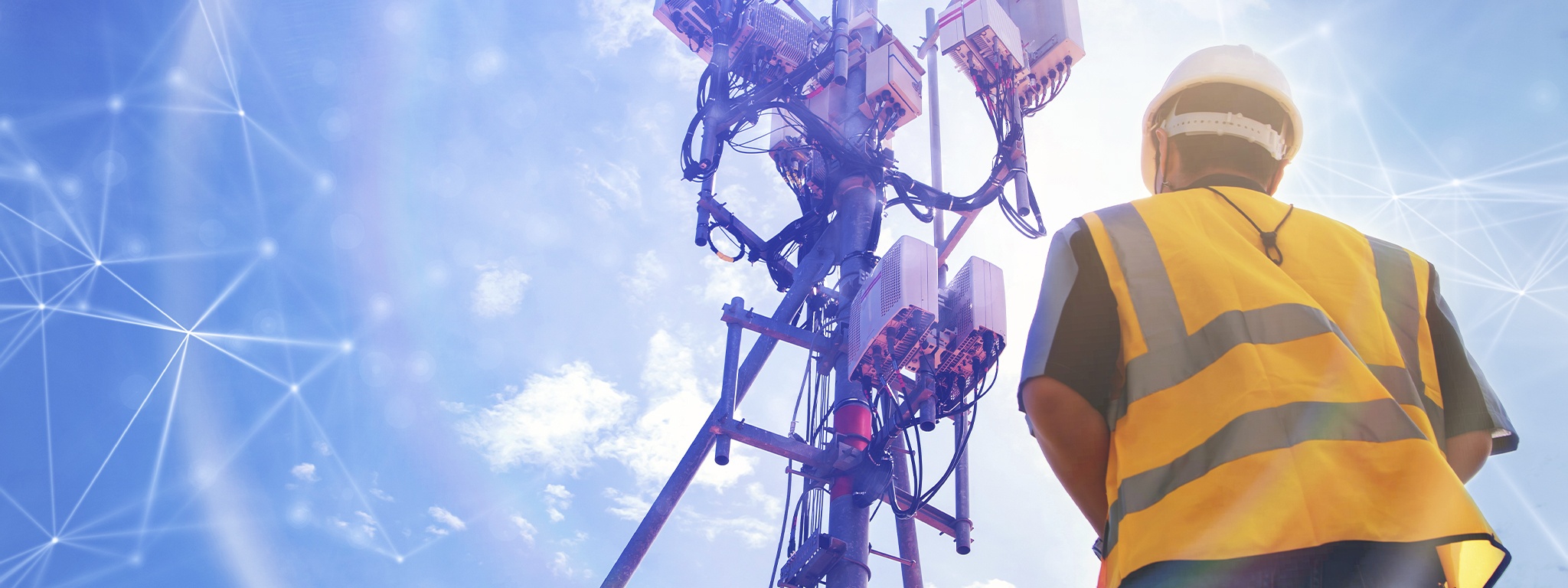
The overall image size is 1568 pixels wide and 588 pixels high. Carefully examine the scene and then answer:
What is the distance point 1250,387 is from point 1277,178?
2.72 ft

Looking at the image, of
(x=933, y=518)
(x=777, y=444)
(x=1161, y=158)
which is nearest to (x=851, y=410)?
(x=777, y=444)

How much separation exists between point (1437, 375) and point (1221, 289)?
22.8 inches

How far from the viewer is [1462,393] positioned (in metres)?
1.85

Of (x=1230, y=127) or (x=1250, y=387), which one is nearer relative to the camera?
(x=1250, y=387)

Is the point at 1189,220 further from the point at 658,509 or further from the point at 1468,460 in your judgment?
the point at 658,509

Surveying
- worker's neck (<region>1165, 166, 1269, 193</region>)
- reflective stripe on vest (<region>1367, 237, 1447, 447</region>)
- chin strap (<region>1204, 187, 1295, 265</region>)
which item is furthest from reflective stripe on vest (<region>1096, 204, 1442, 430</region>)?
worker's neck (<region>1165, 166, 1269, 193</region>)

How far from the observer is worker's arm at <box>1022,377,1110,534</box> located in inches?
67.4

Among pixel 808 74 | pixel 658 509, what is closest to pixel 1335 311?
pixel 658 509

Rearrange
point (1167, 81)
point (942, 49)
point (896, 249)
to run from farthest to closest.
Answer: point (942, 49) → point (896, 249) → point (1167, 81)

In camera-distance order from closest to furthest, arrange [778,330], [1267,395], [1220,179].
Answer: [1267,395] → [1220,179] → [778,330]

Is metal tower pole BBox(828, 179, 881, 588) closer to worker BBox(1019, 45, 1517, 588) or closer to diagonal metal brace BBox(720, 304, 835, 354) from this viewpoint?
diagonal metal brace BBox(720, 304, 835, 354)

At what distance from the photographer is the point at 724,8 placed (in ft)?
39.1

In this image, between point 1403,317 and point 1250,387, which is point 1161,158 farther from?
point 1250,387

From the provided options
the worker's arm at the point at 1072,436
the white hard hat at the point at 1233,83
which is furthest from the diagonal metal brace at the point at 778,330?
the worker's arm at the point at 1072,436
